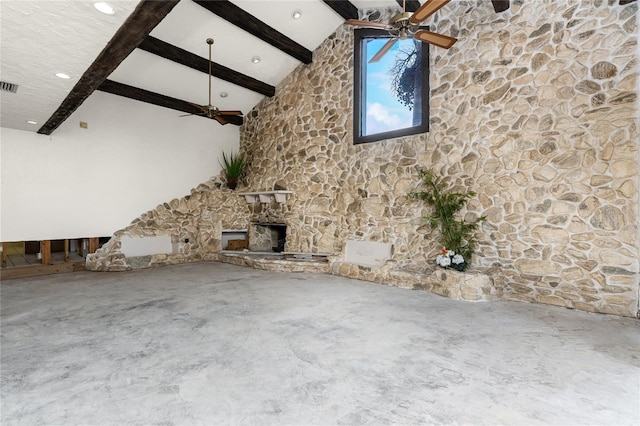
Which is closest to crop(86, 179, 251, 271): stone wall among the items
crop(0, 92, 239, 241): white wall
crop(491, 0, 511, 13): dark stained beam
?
crop(0, 92, 239, 241): white wall

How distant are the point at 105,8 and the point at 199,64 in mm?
3681

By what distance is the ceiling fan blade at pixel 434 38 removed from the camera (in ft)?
10.1

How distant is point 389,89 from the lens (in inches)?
194

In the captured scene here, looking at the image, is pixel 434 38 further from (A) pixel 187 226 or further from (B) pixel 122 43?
(A) pixel 187 226

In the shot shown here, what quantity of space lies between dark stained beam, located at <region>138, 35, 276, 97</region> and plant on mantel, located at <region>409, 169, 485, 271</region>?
3990mm

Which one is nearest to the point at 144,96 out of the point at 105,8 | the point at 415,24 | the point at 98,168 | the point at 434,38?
the point at 98,168

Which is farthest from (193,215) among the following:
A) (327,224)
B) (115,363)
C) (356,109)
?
(115,363)

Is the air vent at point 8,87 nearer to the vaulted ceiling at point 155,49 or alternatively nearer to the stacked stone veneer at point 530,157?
the vaulted ceiling at point 155,49

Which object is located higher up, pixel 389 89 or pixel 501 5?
pixel 501 5

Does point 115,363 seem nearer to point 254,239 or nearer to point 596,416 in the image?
point 596,416

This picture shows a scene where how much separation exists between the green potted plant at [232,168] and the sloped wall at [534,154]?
283cm

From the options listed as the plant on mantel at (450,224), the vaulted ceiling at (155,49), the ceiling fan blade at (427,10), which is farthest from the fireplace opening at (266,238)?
the ceiling fan blade at (427,10)

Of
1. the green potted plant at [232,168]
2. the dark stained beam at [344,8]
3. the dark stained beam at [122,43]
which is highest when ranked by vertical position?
the dark stained beam at [344,8]

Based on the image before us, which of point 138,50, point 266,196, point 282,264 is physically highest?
point 138,50
